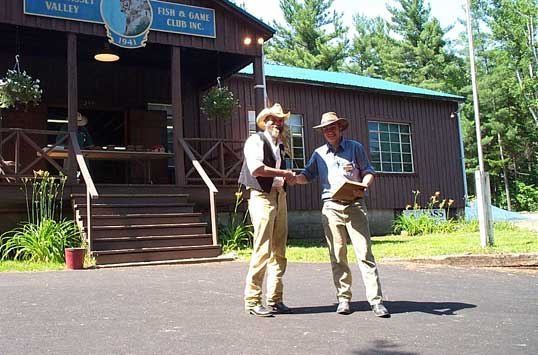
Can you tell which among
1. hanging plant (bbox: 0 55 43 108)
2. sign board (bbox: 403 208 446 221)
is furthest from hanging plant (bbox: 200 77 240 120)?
sign board (bbox: 403 208 446 221)

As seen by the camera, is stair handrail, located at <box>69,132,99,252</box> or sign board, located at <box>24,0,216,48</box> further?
sign board, located at <box>24,0,216,48</box>

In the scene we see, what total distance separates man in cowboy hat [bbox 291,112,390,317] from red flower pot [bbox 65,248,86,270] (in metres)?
3.85

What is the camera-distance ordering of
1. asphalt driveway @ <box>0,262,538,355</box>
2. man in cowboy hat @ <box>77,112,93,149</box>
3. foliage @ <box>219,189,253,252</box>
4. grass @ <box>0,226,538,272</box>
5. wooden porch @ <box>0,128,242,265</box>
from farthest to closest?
man in cowboy hat @ <box>77,112,93,149</box> → foliage @ <box>219,189,253,252</box> → wooden porch @ <box>0,128,242,265</box> → grass @ <box>0,226,538,272</box> → asphalt driveway @ <box>0,262,538,355</box>

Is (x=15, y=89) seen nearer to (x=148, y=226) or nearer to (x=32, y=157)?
(x=32, y=157)

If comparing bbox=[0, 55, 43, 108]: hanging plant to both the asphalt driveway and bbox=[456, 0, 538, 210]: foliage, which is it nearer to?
the asphalt driveway

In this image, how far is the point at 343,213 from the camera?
458 centimetres

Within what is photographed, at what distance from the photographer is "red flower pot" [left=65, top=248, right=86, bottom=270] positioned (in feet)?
23.8

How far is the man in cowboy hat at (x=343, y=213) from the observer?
A: 4449 mm

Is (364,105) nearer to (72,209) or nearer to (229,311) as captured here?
(72,209)

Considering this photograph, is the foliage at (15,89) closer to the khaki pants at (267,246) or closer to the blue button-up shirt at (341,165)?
the khaki pants at (267,246)

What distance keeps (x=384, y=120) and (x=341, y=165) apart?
11232 mm

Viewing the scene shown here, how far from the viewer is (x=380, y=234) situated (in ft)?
49.3

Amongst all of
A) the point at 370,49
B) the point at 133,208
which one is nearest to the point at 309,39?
the point at 370,49

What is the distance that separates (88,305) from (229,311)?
1.21m
